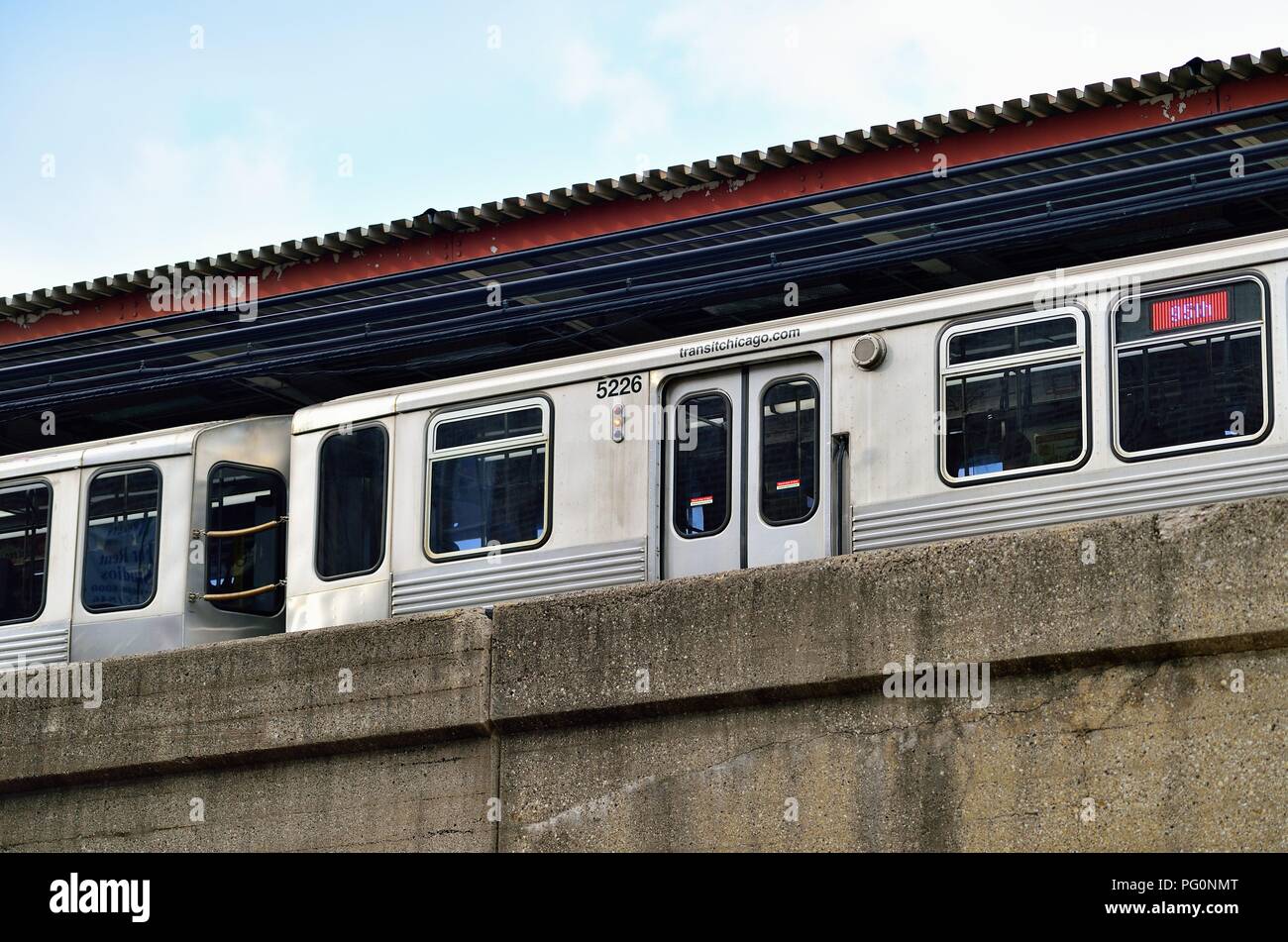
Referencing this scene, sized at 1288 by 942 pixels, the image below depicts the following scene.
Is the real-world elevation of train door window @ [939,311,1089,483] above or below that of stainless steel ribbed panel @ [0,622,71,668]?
above

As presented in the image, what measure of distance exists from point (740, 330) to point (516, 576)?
223cm

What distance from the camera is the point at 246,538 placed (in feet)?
48.3

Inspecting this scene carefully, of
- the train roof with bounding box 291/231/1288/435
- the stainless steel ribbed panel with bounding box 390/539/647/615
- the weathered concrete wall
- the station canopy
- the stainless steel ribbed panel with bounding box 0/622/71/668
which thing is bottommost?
the weathered concrete wall

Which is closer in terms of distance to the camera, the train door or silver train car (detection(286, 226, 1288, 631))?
silver train car (detection(286, 226, 1288, 631))

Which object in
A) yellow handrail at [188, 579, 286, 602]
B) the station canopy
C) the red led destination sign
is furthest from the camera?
yellow handrail at [188, 579, 286, 602]

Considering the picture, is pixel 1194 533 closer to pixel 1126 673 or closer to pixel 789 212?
pixel 1126 673

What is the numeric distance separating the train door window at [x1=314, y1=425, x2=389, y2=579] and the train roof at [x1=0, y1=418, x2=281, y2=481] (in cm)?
120

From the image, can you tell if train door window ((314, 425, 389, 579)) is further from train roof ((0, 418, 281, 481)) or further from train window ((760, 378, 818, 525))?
train window ((760, 378, 818, 525))

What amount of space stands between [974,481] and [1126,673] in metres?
2.86

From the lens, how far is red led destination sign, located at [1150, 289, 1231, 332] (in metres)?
11.0

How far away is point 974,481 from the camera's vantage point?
1159 cm

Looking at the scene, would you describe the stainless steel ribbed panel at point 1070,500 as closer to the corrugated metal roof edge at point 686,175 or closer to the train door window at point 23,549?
the corrugated metal roof edge at point 686,175

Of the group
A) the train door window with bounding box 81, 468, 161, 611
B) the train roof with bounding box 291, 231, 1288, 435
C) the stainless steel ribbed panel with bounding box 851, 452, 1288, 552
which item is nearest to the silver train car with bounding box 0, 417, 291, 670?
the train door window with bounding box 81, 468, 161, 611
